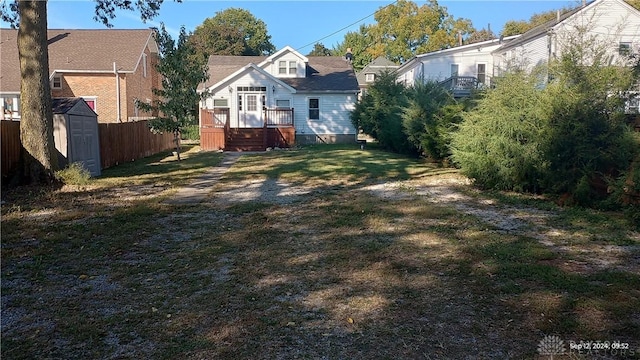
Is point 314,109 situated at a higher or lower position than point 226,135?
higher

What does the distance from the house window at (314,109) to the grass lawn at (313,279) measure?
19249 millimetres

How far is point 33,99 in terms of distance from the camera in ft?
34.3

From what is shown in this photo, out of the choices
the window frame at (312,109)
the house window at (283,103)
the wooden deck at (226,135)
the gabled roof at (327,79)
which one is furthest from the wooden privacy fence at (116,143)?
the gabled roof at (327,79)

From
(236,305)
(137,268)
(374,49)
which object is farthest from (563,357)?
(374,49)

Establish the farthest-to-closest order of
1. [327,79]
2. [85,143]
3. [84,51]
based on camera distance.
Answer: [327,79] → [84,51] → [85,143]

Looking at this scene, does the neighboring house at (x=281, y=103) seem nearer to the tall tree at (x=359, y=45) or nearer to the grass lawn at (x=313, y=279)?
the grass lawn at (x=313, y=279)

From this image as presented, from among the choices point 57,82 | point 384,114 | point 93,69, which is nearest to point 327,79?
point 384,114

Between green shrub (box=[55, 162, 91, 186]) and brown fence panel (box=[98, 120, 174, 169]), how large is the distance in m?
4.05

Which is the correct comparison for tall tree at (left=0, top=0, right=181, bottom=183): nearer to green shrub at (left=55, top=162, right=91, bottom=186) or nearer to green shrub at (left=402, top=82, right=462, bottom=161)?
green shrub at (left=55, top=162, right=91, bottom=186)

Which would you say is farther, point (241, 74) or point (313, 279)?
point (241, 74)

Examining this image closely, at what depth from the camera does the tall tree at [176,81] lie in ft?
56.6

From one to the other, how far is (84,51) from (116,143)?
13539 mm

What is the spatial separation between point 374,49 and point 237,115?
39.8 m

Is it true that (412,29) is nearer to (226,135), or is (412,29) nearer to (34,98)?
(226,135)
